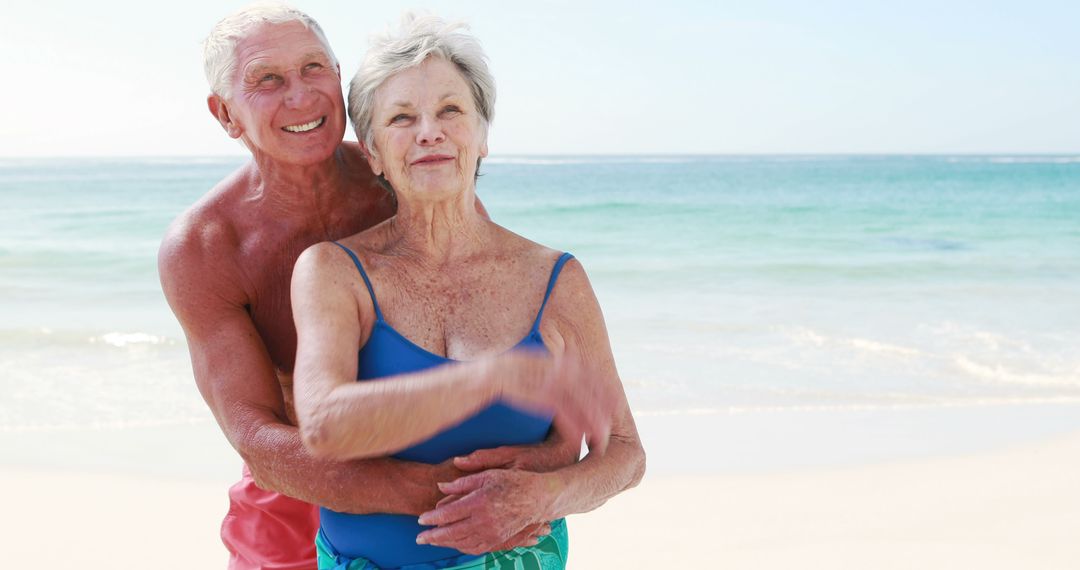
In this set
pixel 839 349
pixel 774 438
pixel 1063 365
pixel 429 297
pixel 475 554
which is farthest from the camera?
pixel 839 349

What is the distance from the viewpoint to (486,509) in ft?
6.51

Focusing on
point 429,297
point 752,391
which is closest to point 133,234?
point 752,391

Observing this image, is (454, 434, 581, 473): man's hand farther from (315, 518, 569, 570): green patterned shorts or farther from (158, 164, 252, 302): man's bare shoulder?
(158, 164, 252, 302): man's bare shoulder

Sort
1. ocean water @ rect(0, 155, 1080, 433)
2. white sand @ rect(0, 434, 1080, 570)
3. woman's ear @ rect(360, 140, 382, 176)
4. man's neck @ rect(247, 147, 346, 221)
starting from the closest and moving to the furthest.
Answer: woman's ear @ rect(360, 140, 382, 176) < man's neck @ rect(247, 147, 346, 221) < white sand @ rect(0, 434, 1080, 570) < ocean water @ rect(0, 155, 1080, 433)

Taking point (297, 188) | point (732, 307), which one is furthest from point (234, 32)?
point (732, 307)

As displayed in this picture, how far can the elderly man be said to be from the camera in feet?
6.81

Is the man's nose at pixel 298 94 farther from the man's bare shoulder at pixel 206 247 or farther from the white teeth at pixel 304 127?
the man's bare shoulder at pixel 206 247

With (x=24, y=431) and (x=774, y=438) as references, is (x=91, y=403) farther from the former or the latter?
(x=774, y=438)

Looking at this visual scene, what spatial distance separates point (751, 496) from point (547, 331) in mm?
3206

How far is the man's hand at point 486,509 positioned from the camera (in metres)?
1.99

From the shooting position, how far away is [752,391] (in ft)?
22.9

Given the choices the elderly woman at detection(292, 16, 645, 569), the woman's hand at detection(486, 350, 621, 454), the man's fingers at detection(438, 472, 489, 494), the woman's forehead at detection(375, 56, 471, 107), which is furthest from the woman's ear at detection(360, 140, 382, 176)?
the man's fingers at detection(438, 472, 489, 494)

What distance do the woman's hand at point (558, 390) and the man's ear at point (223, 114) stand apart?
0.93 m

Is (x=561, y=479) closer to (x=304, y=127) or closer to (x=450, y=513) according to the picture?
(x=450, y=513)
